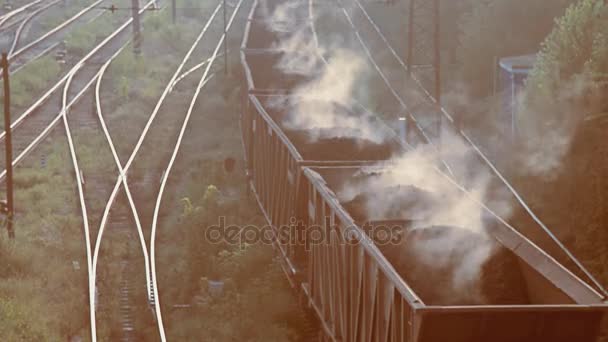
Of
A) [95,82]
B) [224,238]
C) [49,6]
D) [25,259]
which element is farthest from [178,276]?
[49,6]

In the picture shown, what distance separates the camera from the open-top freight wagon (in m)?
11.5

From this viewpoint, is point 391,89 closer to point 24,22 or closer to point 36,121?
point 36,121

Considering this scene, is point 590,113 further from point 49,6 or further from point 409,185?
point 49,6

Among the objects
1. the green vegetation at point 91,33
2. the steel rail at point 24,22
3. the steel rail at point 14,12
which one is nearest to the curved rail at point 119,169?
the green vegetation at point 91,33

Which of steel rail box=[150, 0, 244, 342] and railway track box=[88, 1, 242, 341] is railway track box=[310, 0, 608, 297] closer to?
steel rail box=[150, 0, 244, 342]

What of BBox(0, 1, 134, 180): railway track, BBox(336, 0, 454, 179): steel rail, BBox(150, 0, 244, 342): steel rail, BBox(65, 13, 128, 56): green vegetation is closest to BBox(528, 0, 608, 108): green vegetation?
BBox(336, 0, 454, 179): steel rail

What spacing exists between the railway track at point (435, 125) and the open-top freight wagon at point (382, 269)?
1.12 m

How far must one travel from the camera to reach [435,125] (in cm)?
3741

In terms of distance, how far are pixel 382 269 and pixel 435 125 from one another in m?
25.4

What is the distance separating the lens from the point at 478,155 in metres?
31.5

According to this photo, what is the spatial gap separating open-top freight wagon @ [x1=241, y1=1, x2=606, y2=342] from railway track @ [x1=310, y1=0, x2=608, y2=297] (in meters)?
1.12

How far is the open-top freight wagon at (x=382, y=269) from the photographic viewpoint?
1148cm

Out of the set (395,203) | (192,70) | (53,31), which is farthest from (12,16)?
(395,203)

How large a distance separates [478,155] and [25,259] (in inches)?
591
